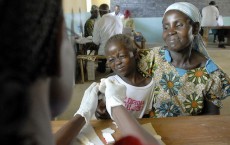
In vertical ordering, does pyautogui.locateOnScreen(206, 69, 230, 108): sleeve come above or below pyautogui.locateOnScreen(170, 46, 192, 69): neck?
below

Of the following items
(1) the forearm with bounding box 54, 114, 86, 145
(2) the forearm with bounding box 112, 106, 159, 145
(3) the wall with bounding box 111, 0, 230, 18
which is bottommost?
(1) the forearm with bounding box 54, 114, 86, 145

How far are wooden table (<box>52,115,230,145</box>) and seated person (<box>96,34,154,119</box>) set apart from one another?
0.22m

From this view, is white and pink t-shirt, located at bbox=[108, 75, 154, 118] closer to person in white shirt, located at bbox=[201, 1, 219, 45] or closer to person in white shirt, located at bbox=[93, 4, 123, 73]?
person in white shirt, located at bbox=[93, 4, 123, 73]

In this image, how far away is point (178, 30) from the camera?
1349mm

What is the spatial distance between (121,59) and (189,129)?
524 mm

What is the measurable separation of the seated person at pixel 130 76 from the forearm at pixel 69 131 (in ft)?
1.27

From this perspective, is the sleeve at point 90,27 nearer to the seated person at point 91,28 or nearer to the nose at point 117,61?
the seated person at point 91,28

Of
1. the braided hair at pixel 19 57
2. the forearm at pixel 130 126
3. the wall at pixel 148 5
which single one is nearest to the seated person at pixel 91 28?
the wall at pixel 148 5

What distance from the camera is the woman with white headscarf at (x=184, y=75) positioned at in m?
1.33

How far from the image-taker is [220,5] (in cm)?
866

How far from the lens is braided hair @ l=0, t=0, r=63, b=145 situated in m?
0.21

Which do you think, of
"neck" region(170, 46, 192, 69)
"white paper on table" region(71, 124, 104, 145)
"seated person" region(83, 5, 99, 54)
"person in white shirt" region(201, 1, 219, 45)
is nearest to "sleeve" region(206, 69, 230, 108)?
"neck" region(170, 46, 192, 69)

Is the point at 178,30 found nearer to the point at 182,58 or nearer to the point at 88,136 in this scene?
the point at 182,58

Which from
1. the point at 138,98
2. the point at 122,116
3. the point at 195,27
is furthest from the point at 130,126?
the point at 195,27
